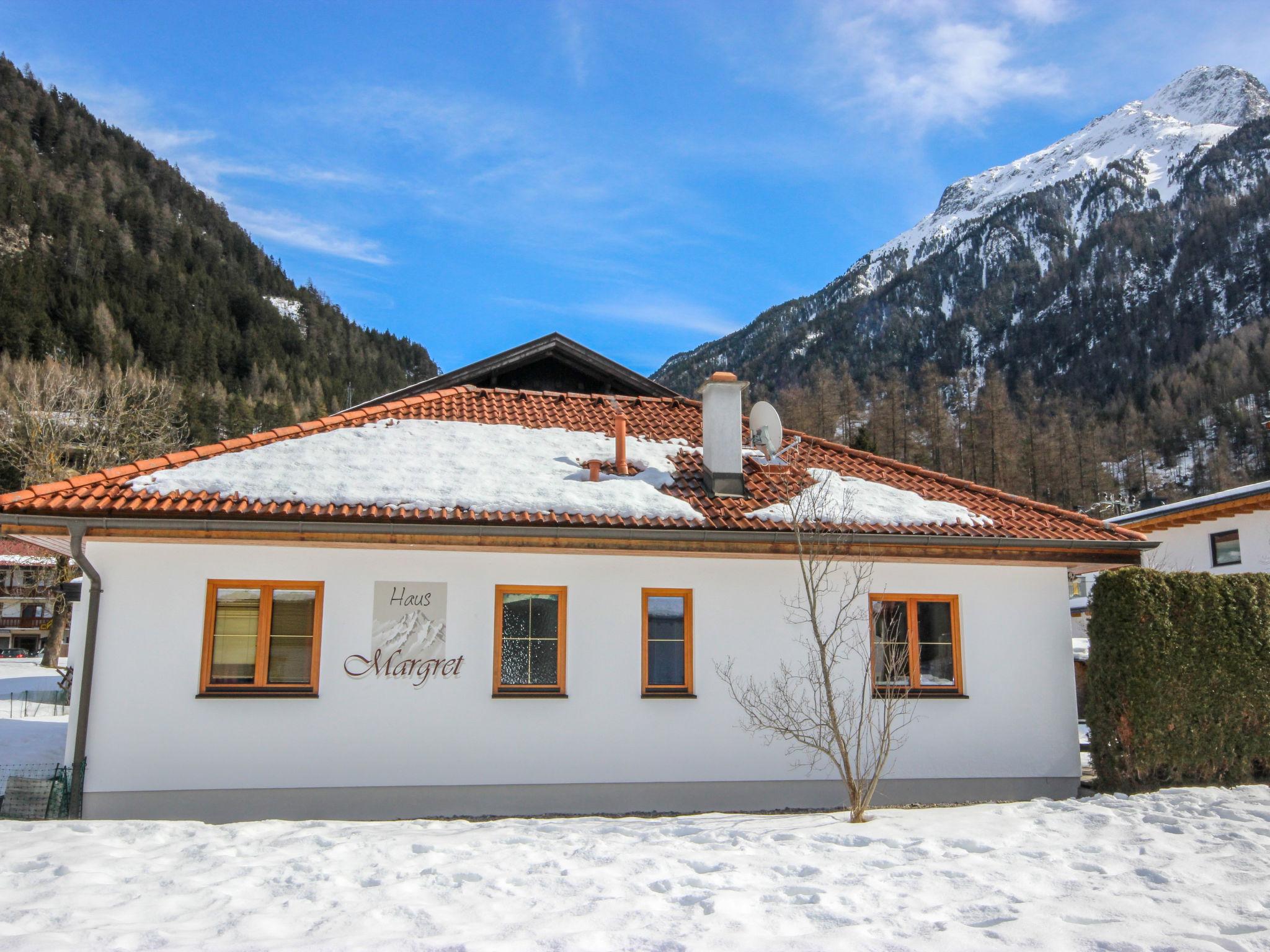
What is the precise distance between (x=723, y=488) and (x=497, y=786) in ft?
13.9

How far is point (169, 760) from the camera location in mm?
8672

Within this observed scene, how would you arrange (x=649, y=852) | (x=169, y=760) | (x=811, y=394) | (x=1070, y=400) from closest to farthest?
(x=649, y=852), (x=169, y=760), (x=811, y=394), (x=1070, y=400)

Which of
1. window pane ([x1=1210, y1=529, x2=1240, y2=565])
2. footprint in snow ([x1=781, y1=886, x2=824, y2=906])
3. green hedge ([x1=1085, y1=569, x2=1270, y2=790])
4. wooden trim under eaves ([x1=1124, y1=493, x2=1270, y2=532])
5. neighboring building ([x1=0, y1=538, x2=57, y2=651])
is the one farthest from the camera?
neighboring building ([x1=0, y1=538, x2=57, y2=651])

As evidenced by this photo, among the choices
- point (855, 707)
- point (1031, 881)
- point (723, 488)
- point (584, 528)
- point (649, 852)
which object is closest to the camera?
point (1031, 881)

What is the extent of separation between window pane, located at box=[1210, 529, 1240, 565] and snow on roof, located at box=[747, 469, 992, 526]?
17.4 meters

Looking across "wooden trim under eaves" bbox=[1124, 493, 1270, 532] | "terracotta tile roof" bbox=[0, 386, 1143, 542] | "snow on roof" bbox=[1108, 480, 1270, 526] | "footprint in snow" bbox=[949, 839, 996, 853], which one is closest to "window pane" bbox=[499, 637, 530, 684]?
"terracotta tile roof" bbox=[0, 386, 1143, 542]

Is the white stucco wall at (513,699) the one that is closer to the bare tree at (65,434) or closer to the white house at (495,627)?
the white house at (495,627)

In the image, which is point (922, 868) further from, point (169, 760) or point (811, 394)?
point (811, 394)

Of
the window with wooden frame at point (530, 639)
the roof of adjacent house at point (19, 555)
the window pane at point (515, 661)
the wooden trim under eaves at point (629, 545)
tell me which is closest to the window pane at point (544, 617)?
the window with wooden frame at point (530, 639)

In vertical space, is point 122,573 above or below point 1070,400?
below

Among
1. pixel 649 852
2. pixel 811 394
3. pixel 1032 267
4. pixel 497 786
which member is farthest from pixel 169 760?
pixel 1032 267

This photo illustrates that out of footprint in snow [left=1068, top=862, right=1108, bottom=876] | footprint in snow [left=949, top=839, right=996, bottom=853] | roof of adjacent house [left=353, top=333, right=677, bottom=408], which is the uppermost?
roof of adjacent house [left=353, top=333, right=677, bottom=408]

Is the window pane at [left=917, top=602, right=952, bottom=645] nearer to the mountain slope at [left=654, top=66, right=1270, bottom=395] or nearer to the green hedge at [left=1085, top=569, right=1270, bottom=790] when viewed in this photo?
the green hedge at [left=1085, top=569, right=1270, bottom=790]

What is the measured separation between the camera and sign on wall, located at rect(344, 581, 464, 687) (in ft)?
30.2
